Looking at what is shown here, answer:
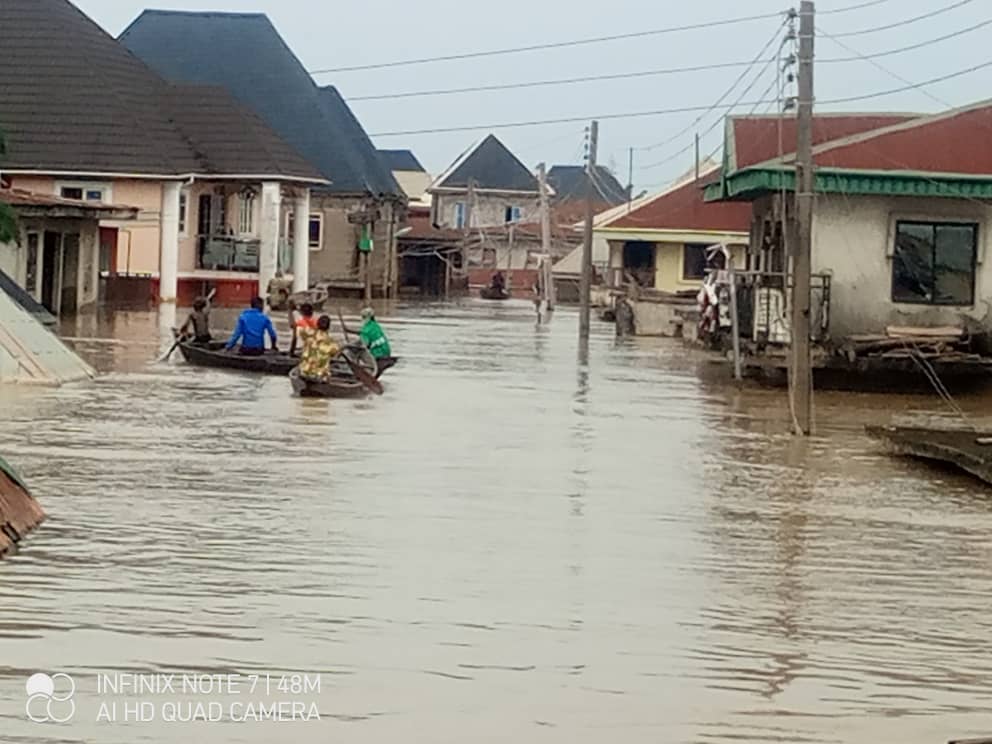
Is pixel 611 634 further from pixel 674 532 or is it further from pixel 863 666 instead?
pixel 674 532

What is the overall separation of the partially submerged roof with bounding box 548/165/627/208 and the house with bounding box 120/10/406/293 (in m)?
40.1

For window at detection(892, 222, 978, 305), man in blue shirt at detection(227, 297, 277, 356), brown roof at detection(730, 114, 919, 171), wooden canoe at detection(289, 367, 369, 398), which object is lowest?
wooden canoe at detection(289, 367, 369, 398)

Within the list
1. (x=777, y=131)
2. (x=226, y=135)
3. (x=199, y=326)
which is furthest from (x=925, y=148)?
(x=226, y=135)

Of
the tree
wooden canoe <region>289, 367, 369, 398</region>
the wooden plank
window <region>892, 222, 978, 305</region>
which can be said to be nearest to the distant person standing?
the tree

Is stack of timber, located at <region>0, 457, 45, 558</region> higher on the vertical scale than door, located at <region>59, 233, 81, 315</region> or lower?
lower

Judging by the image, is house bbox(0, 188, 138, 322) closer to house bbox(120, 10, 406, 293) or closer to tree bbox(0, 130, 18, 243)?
tree bbox(0, 130, 18, 243)

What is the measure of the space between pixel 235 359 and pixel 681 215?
109 feet

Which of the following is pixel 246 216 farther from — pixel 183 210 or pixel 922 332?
pixel 922 332

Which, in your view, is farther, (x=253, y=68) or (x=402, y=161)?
(x=402, y=161)

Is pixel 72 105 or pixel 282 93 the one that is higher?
pixel 282 93

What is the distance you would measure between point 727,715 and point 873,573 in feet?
17.3

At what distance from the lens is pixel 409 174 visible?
122 m

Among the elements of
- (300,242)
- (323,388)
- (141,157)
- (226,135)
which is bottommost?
(323,388)

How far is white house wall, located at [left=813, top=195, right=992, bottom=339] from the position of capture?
33.9 meters
